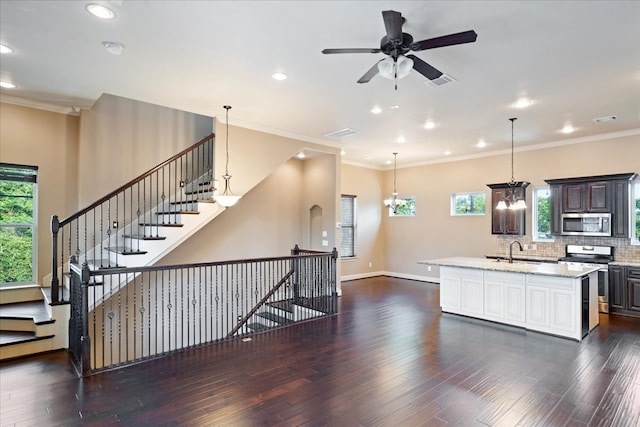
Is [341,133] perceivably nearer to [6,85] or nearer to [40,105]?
[40,105]

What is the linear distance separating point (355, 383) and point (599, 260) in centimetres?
593

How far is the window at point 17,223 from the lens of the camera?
17.5ft

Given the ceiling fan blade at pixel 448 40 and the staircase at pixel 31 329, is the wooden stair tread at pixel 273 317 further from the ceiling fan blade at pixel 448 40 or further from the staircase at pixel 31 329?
the ceiling fan blade at pixel 448 40

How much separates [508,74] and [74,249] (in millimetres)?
6896

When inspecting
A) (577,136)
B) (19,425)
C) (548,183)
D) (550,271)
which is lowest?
(19,425)

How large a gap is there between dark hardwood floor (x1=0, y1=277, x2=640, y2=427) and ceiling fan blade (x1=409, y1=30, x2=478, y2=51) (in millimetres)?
3066

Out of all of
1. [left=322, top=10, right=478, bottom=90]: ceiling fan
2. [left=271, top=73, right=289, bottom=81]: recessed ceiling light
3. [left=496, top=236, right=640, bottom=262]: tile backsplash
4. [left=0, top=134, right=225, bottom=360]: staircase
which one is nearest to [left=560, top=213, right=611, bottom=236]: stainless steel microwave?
[left=496, top=236, right=640, bottom=262]: tile backsplash

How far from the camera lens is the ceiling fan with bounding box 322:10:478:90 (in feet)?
8.82

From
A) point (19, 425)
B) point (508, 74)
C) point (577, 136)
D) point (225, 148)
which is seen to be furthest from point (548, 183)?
point (19, 425)

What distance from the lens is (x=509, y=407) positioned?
3.12m

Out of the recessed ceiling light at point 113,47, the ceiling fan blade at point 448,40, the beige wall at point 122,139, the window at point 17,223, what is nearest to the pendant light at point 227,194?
the beige wall at point 122,139

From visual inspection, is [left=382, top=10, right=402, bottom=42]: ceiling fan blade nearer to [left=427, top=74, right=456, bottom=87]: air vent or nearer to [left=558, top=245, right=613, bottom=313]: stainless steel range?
[left=427, top=74, right=456, bottom=87]: air vent

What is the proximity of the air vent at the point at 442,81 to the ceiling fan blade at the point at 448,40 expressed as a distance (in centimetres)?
158

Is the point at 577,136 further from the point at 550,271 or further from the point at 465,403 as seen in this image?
the point at 465,403
